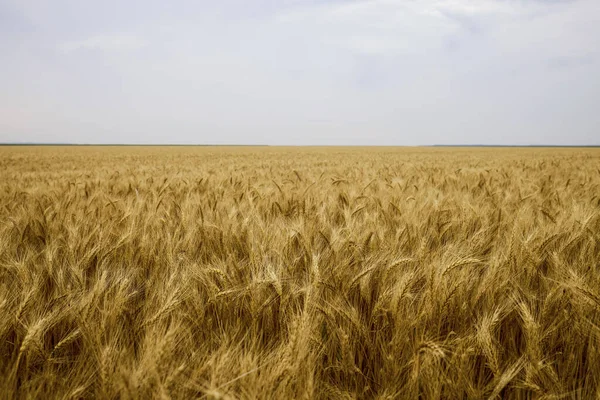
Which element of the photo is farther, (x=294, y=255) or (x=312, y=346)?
(x=294, y=255)

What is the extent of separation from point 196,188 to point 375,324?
11.0 feet

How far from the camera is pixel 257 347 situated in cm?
100

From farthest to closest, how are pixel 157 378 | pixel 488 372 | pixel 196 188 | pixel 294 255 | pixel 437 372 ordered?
1. pixel 196 188
2. pixel 294 255
3. pixel 488 372
4. pixel 437 372
5. pixel 157 378

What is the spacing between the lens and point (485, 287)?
1.19 metres

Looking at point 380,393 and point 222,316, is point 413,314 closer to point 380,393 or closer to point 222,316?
point 380,393

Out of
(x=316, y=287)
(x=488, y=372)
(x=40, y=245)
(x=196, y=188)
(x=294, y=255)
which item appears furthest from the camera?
(x=196, y=188)

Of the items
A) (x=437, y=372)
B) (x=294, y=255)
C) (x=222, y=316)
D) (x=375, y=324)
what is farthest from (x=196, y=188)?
(x=437, y=372)

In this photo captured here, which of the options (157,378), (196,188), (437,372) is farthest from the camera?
(196,188)

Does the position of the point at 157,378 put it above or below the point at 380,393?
above

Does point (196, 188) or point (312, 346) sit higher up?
point (196, 188)

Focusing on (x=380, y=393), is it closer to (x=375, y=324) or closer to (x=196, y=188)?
(x=375, y=324)

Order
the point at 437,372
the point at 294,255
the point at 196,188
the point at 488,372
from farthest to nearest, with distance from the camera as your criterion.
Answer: the point at 196,188
the point at 294,255
the point at 488,372
the point at 437,372

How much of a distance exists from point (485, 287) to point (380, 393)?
60 centimetres

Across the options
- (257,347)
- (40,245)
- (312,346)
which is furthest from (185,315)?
(40,245)
